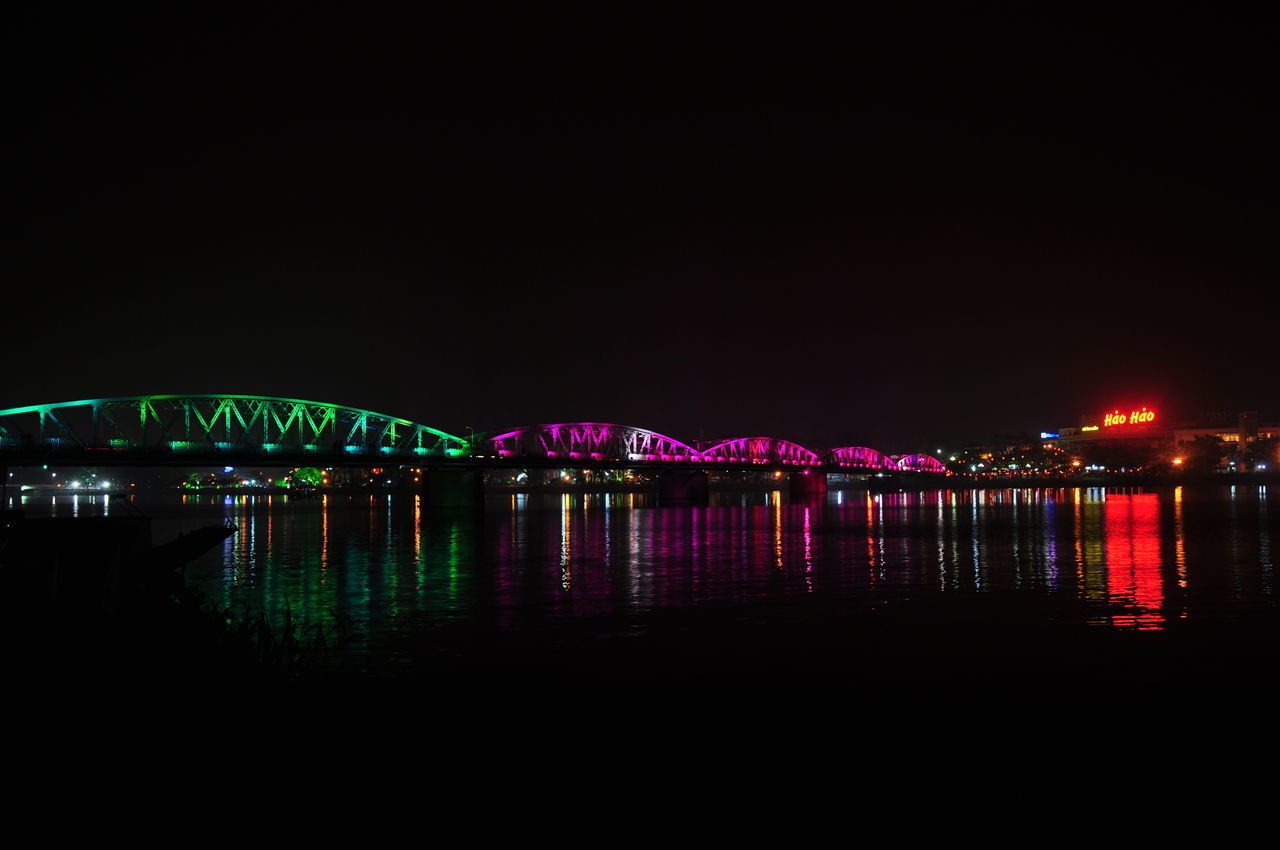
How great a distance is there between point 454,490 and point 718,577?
7878 centimetres

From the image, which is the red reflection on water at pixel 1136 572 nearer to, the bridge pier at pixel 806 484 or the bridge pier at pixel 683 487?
the bridge pier at pixel 683 487

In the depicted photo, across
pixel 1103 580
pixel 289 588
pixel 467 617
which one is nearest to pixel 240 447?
pixel 289 588

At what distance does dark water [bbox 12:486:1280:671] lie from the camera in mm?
26922

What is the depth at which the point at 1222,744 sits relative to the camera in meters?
14.1

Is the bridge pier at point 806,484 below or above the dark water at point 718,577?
above

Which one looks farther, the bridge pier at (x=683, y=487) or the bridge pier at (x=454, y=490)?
the bridge pier at (x=683, y=487)

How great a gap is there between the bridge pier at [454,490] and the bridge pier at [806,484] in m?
70.4

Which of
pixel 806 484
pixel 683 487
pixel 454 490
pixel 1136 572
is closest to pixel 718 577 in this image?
pixel 1136 572

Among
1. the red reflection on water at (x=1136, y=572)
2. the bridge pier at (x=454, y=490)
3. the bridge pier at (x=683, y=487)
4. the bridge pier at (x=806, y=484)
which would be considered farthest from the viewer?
the bridge pier at (x=806, y=484)

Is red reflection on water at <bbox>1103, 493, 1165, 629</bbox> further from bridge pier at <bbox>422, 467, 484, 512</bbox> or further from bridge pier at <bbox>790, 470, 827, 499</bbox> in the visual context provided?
bridge pier at <bbox>790, 470, 827, 499</bbox>

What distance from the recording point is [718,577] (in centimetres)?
3856

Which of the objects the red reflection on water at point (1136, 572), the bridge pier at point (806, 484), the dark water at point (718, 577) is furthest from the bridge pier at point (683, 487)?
the red reflection on water at point (1136, 572)

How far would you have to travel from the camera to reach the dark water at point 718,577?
26922 millimetres

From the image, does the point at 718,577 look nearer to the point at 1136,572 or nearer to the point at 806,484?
the point at 1136,572
